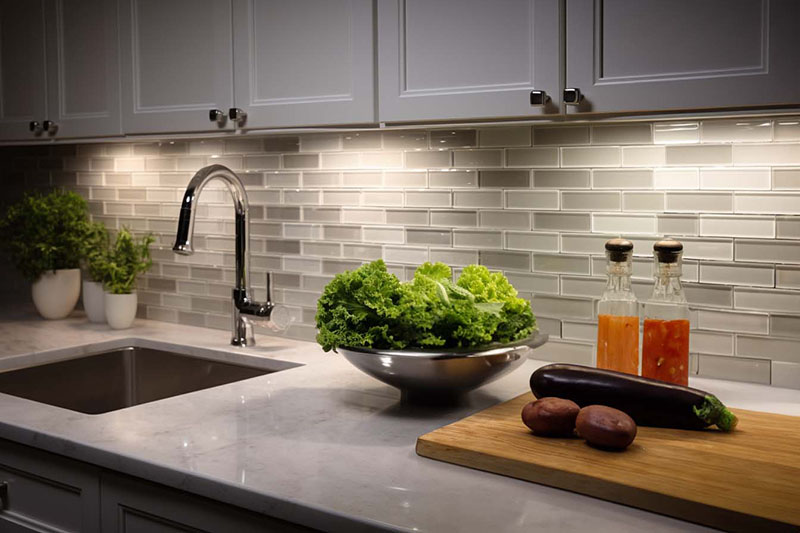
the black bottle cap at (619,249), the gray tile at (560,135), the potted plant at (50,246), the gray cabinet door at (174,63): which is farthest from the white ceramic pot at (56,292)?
the black bottle cap at (619,249)

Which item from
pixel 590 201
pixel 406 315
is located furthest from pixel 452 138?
pixel 406 315

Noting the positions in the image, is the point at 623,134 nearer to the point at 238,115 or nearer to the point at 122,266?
the point at 238,115

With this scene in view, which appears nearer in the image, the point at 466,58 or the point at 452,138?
the point at 466,58

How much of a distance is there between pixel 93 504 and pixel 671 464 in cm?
107

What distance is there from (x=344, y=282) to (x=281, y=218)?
39.0 inches

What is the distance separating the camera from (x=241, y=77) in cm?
221

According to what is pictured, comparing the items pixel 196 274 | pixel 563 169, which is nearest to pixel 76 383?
pixel 196 274

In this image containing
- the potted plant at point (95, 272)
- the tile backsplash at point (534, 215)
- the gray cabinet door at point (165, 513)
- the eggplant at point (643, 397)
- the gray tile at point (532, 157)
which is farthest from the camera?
the potted plant at point (95, 272)

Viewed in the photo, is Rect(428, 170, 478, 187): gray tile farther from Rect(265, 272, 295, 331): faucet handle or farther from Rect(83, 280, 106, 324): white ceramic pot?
Rect(83, 280, 106, 324): white ceramic pot

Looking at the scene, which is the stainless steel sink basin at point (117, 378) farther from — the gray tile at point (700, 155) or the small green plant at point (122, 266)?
the gray tile at point (700, 155)

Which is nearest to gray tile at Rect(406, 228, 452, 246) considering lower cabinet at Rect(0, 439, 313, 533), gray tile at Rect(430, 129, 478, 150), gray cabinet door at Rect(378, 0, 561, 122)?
gray tile at Rect(430, 129, 478, 150)

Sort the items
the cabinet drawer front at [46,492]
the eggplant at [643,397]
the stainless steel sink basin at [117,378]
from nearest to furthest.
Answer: the eggplant at [643,397] < the cabinet drawer front at [46,492] < the stainless steel sink basin at [117,378]

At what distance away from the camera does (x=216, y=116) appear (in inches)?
87.5

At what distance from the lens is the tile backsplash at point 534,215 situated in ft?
6.09
